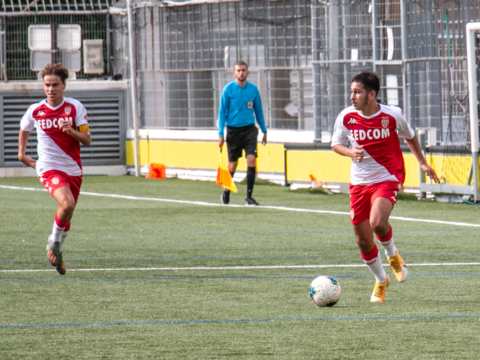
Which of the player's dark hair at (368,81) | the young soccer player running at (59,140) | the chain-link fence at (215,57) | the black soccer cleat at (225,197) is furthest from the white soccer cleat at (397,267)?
the chain-link fence at (215,57)

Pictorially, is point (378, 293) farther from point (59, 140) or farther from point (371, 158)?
point (59, 140)

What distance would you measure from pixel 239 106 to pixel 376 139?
284 inches

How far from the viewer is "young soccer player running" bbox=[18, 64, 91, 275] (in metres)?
9.11

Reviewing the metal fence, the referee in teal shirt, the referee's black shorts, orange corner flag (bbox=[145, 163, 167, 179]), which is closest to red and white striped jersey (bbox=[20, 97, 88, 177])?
the referee in teal shirt

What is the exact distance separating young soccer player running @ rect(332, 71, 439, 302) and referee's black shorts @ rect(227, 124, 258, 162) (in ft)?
22.8

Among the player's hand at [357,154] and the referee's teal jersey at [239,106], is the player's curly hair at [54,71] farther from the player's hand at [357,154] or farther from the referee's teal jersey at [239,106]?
the referee's teal jersey at [239,106]

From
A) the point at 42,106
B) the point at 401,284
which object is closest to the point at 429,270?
the point at 401,284

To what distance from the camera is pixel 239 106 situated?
14.7 metres

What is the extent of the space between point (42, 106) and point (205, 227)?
3525mm

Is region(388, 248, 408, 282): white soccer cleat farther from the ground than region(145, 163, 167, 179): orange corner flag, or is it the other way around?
region(145, 163, 167, 179): orange corner flag

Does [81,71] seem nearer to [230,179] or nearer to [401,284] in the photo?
[230,179]

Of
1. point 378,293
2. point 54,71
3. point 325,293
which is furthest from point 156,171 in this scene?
point 325,293

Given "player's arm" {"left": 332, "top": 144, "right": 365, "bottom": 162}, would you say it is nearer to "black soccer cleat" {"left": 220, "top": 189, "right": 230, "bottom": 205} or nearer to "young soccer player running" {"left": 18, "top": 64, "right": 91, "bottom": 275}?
"young soccer player running" {"left": 18, "top": 64, "right": 91, "bottom": 275}

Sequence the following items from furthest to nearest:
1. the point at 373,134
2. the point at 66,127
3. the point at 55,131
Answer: the point at 55,131 → the point at 66,127 → the point at 373,134
